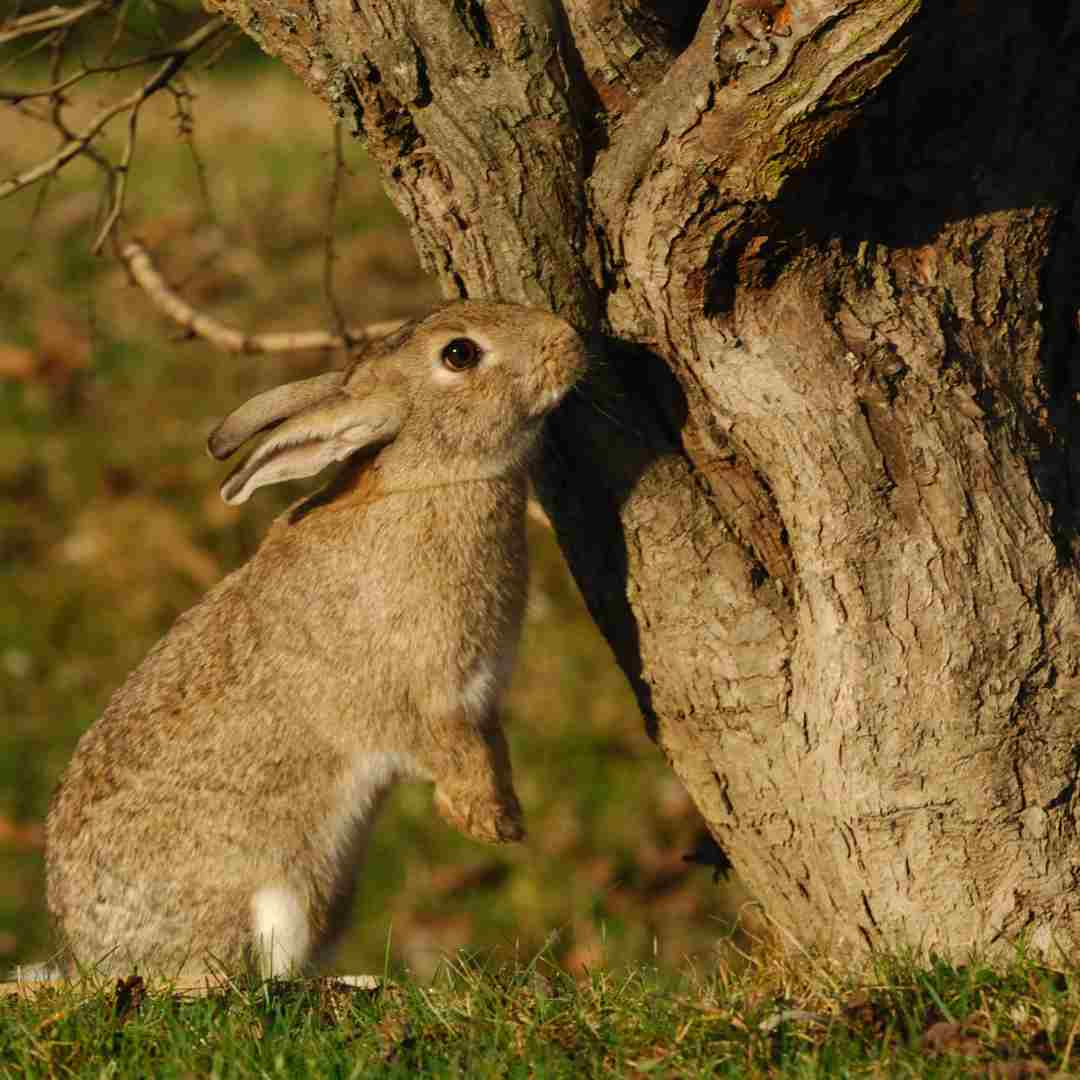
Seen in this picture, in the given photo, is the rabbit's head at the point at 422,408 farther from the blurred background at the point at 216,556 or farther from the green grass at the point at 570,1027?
the blurred background at the point at 216,556

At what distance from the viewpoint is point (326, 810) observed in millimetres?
4387

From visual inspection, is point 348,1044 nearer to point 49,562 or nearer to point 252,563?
point 252,563

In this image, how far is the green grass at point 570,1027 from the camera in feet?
9.99

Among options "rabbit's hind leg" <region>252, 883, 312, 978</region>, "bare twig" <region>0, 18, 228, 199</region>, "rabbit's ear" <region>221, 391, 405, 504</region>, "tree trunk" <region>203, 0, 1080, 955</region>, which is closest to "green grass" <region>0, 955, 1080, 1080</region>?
"tree trunk" <region>203, 0, 1080, 955</region>

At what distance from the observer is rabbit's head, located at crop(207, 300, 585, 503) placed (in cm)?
411

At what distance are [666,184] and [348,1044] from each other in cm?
189

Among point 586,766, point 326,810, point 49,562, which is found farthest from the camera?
point 49,562

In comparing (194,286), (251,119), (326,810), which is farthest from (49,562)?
(326,810)

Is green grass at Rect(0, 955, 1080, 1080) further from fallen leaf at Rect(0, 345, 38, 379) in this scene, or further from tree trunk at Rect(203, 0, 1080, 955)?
fallen leaf at Rect(0, 345, 38, 379)

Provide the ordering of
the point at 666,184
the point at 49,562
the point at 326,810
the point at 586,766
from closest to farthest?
the point at 666,184
the point at 326,810
the point at 586,766
the point at 49,562

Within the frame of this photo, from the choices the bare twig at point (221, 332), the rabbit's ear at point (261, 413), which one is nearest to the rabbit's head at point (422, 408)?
the rabbit's ear at point (261, 413)

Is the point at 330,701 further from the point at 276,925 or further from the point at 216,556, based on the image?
the point at 216,556

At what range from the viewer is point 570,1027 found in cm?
330

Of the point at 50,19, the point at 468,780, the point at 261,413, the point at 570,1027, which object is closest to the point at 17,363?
the point at 50,19
